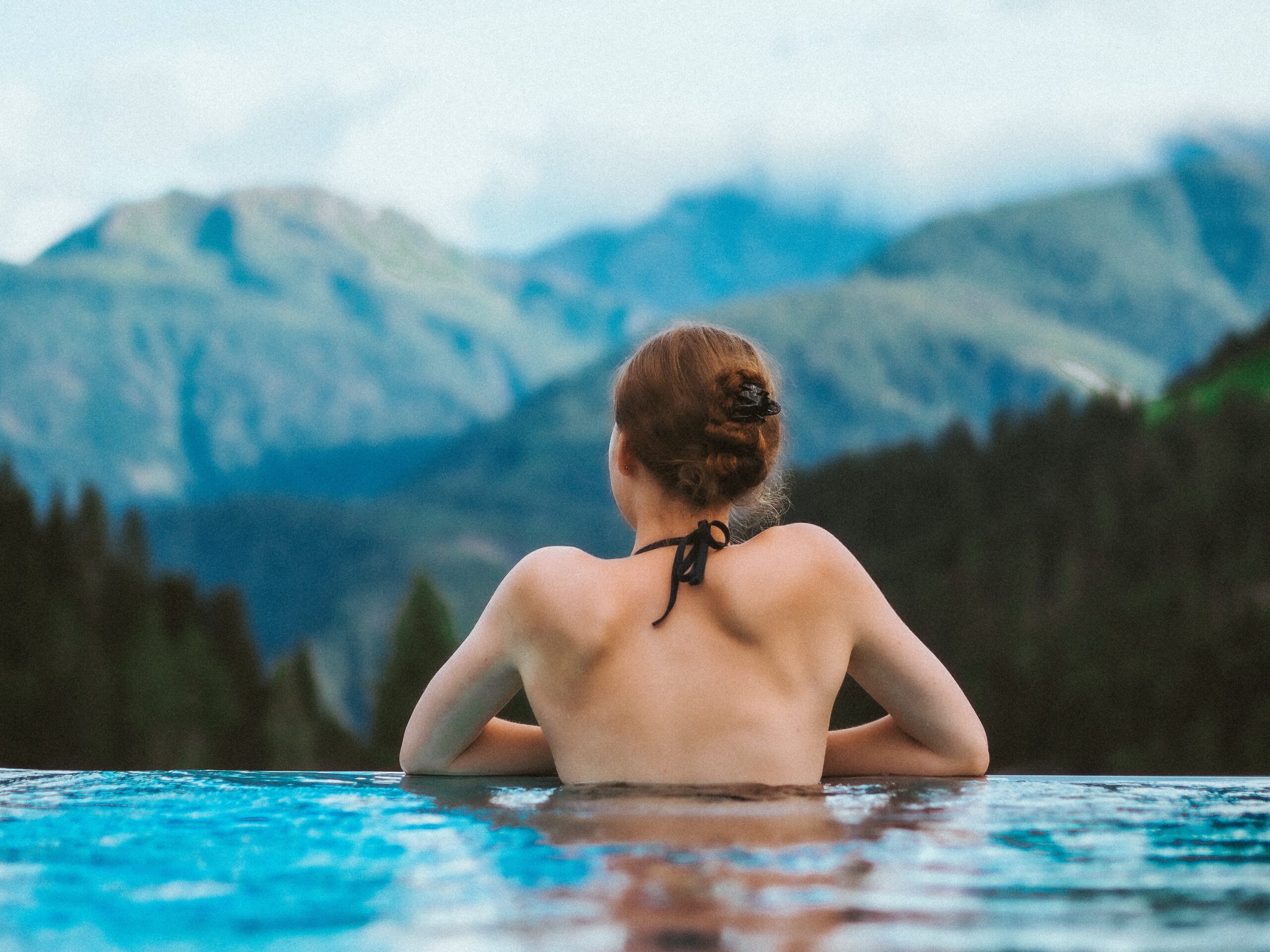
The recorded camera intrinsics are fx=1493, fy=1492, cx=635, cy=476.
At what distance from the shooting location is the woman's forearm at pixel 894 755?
574cm

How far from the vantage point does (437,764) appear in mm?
5738

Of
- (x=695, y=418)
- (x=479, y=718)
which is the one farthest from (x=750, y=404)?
(x=479, y=718)

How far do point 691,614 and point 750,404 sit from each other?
2.36 ft

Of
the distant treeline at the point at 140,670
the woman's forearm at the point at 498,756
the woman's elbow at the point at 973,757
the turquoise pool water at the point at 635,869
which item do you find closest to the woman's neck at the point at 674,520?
the turquoise pool water at the point at 635,869

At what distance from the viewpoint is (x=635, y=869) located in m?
3.69

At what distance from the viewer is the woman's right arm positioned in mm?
5141

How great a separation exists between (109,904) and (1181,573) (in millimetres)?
105541

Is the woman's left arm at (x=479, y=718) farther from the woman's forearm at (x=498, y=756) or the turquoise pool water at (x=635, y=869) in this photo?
the turquoise pool water at (x=635, y=869)

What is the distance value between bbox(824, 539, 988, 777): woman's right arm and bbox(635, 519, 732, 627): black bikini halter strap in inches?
17.6

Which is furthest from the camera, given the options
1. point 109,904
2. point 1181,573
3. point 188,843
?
point 1181,573

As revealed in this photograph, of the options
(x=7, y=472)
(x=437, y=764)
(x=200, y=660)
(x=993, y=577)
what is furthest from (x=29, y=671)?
(x=437, y=764)

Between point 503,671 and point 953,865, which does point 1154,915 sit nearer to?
point 953,865

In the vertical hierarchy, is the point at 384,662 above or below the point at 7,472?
below

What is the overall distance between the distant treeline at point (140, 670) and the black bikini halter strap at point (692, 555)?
74.0 metres
